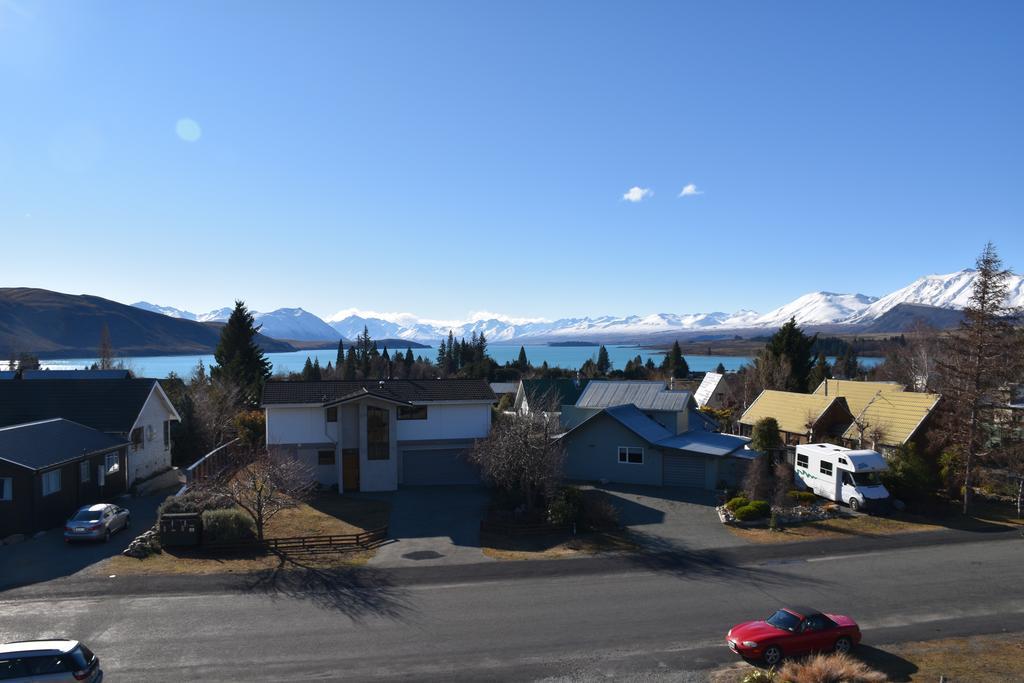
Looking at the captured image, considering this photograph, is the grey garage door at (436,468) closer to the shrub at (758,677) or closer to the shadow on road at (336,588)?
the shadow on road at (336,588)

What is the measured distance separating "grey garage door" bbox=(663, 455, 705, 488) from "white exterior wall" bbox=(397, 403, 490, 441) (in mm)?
11600

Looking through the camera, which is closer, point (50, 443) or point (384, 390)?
point (50, 443)

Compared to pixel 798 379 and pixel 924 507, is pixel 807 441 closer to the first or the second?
pixel 924 507

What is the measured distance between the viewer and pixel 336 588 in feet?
68.3

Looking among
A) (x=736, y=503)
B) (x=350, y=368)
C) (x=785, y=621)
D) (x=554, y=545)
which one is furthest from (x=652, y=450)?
(x=350, y=368)

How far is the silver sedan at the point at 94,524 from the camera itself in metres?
25.0

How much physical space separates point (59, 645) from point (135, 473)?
25920 millimetres

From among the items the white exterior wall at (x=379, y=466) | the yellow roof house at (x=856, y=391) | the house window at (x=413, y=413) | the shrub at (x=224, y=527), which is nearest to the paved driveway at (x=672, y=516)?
the house window at (x=413, y=413)

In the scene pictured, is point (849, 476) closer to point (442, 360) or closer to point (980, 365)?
point (980, 365)

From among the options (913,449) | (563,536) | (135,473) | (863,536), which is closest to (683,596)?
(563,536)

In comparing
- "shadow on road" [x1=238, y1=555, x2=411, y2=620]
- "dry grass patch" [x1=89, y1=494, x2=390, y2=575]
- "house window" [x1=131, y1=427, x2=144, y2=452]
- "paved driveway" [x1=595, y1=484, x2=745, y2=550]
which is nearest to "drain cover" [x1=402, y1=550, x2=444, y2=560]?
"dry grass patch" [x1=89, y1=494, x2=390, y2=575]

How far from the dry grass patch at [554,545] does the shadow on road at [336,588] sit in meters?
5.03

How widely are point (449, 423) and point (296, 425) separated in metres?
9.30

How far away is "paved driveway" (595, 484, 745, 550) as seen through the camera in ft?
85.8
